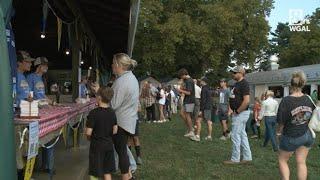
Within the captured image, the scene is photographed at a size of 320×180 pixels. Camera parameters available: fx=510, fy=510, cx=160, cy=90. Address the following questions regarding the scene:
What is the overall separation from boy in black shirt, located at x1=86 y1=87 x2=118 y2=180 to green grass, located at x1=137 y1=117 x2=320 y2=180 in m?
2.03

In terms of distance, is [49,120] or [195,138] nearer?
[49,120]

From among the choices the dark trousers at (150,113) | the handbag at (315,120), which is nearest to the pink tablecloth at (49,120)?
the handbag at (315,120)

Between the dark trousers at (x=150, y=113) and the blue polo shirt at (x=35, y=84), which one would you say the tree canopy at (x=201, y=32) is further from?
the blue polo shirt at (x=35, y=84)

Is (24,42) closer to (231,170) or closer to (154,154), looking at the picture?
(154,154)

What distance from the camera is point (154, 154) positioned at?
10469mm

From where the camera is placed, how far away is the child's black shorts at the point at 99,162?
5836 mm

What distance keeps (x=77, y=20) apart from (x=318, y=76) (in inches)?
943

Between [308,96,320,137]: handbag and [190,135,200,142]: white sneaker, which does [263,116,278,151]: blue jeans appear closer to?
[190,135,200,142]: white sneaker

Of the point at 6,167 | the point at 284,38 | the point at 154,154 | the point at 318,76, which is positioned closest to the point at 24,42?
the point at 154,154

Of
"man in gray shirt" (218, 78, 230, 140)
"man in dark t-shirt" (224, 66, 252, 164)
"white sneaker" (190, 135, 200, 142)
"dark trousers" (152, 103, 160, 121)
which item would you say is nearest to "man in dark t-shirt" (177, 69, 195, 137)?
"white sneaker" (190, 135, 200, 142)

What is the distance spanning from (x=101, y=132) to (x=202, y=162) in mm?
4051

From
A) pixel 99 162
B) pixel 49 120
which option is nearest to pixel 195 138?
pixel 99 162

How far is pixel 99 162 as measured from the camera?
230 inches

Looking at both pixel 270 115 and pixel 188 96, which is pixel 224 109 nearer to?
pixel 188 96
